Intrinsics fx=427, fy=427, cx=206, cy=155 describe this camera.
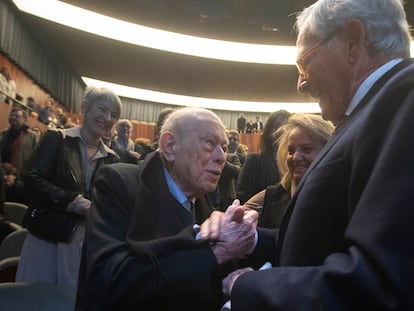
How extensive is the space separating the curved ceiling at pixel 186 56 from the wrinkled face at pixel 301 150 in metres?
5.58

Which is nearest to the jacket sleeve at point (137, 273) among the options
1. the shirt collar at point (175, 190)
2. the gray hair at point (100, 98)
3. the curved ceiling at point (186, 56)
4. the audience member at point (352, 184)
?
the audience member at point (352, 184)

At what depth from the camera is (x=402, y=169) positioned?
0.69m

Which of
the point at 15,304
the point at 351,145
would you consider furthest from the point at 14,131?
the point at 351,145

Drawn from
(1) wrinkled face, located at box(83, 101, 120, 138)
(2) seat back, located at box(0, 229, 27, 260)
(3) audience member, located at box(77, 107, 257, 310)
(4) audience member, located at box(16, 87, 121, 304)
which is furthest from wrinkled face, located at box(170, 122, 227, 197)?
(2) seat back, located at box(0, 229, 27, 260)

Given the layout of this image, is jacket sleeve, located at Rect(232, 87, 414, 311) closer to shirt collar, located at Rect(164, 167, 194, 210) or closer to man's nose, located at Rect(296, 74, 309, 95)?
man's nose, located at Rect(296, 74, 309, 95)

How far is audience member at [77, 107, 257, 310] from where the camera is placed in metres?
1.21

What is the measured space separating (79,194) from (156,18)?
797 centimetres

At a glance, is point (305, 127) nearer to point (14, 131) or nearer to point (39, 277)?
point (39, 277)

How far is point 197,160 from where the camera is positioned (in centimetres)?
154

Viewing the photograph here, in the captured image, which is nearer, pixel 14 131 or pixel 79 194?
pixel 79 194

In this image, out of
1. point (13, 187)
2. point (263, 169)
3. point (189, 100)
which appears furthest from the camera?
point (189, 100)

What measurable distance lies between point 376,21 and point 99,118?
6.44 ft

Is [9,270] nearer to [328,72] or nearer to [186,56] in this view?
[328,72]

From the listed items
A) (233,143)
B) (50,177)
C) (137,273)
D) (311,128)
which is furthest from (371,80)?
(233,143)
